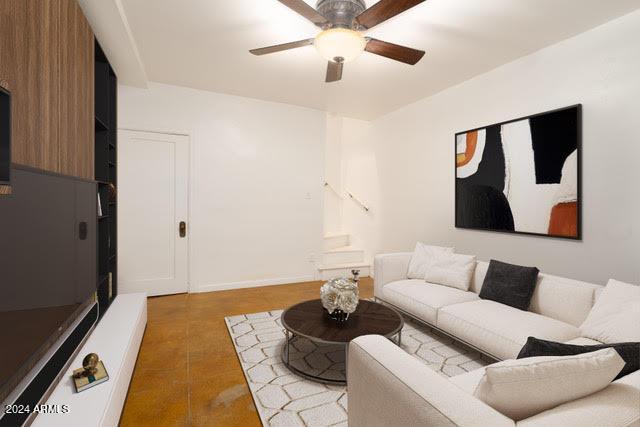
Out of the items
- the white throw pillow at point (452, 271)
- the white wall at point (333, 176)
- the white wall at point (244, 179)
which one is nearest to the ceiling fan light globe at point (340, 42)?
the white throw pillow at point (452, 271)

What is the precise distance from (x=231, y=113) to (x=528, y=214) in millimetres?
3841

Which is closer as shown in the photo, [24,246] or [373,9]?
[24,246]

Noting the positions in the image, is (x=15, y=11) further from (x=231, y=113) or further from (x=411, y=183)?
(x=411, y=183)

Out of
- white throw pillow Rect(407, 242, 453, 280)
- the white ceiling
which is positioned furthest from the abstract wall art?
the white ceiling

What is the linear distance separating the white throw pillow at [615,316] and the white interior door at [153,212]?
13.9 ft

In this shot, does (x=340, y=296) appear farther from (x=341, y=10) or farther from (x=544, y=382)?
(x=341, y=10)

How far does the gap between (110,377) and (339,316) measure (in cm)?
149

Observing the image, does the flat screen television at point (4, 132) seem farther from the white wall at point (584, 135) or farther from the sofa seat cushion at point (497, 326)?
the white wall at point (584, 135)

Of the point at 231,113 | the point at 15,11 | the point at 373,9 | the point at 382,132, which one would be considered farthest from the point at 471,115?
the point at 15,11

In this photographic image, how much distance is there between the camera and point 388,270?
3590mm

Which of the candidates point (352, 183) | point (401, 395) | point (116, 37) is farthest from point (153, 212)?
point (401, 395)

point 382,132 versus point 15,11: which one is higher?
point 382,132

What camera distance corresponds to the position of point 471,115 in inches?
147

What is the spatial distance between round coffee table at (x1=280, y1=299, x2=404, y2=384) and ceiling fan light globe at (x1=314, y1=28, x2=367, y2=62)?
6.32 ft
